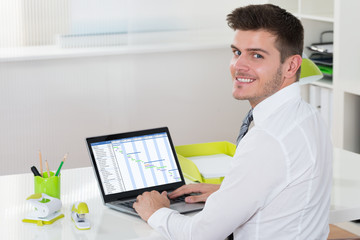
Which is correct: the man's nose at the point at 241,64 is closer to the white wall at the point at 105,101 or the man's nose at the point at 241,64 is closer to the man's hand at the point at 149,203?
the man's hand at the point at 149,203

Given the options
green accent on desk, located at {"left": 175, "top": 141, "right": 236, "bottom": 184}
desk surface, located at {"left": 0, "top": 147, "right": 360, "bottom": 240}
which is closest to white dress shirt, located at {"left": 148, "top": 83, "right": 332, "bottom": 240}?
desk surface, located at {"left": 0, "top": 147, "right": 360, "bottom": 240}

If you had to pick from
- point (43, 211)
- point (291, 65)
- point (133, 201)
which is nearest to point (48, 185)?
point (43, 211)

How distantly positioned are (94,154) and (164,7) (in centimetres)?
252

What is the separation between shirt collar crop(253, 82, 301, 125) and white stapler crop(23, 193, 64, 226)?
70cm

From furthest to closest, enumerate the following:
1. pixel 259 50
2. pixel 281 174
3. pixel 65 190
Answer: pixel 65 190
pixel 259 50
pixel 281 174

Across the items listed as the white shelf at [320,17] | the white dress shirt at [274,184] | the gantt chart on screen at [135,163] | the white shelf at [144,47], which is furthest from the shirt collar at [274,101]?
the white shelf at [144,47]

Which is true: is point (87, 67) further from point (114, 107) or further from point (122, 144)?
point (122, 144)

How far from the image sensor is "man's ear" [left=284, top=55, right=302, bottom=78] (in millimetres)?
1809

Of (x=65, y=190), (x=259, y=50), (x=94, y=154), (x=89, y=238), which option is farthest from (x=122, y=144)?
(x=259, y=50)

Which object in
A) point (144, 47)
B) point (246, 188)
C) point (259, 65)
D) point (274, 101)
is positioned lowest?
point (246, 188)

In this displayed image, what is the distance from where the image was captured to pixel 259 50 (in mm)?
1795

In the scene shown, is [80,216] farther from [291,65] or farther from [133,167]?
[291,65]

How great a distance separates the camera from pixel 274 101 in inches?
70.7

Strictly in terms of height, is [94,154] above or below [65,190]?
above
